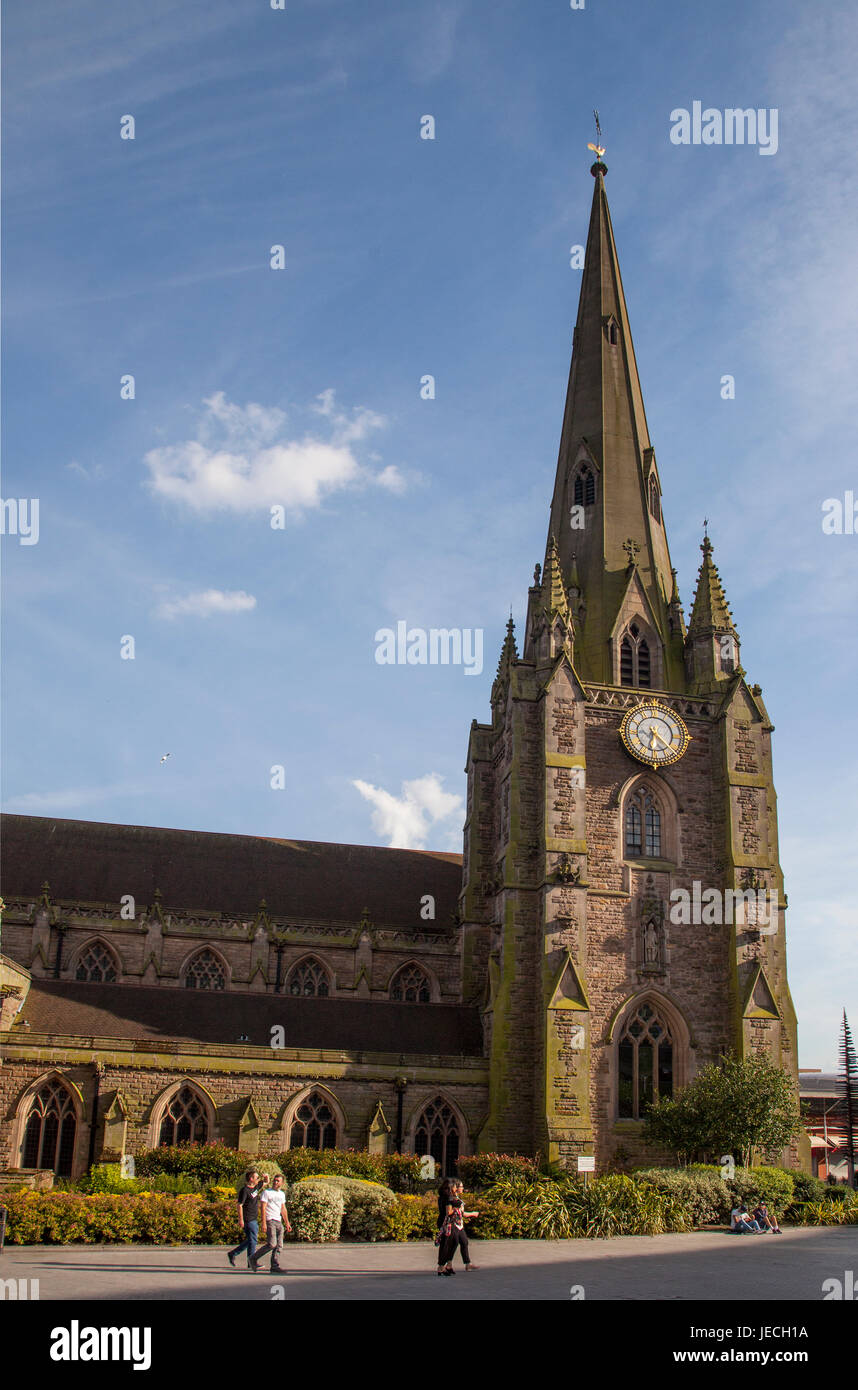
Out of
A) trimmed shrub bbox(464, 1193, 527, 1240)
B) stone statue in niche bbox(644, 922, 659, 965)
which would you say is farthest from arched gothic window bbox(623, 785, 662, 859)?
trimmed shrub bbox(464, 1193, 527, 1240)

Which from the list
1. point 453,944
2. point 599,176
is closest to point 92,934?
point 453,944

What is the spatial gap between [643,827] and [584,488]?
13.4m

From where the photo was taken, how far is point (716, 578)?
39.1 m

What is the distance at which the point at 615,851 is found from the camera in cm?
3462

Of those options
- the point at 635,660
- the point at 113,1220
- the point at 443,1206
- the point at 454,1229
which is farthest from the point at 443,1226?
the point at 635,660

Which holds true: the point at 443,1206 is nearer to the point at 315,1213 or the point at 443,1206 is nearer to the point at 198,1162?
the point at 315,1213

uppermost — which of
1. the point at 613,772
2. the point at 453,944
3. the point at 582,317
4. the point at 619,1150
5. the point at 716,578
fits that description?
the point at 582,317

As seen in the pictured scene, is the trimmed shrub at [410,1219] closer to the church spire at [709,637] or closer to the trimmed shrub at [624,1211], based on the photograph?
the trimmed shrub at [624,1211]

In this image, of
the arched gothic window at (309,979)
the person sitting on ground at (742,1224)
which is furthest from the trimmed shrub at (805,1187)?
the arched gothic window at (309,979)

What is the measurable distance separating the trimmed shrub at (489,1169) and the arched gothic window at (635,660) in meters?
16.1

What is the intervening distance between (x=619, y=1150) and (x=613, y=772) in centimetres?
1112
